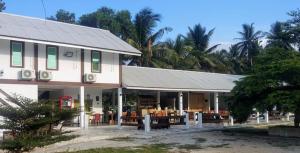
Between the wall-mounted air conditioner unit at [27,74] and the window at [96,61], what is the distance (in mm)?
4137

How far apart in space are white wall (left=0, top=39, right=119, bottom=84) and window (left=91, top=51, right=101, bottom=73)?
223mm

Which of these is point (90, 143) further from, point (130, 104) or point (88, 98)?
point (130, 104)

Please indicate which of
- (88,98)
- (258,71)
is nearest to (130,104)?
(88,98)

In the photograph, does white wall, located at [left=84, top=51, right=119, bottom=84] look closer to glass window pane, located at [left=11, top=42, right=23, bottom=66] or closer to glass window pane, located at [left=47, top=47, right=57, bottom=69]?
glass window pane, located at [left=47, top=47, right=57, bottom=69]

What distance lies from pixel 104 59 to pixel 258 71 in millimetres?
8620

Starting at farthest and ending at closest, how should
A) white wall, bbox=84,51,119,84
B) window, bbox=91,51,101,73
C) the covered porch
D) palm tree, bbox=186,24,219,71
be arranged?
palm tree, bbox=186,24,219,71
the covered porch
window, bbox=91,51,101,73
white wall, bbox=84,51,119,84

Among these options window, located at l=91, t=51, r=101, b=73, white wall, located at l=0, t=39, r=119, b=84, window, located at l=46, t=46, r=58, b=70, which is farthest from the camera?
window, located at l=91, t=51, r=101, b=73

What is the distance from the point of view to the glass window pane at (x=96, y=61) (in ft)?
88.7

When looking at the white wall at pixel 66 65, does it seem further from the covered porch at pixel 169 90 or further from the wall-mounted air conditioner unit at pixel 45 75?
the covered porch at pixel 169 90

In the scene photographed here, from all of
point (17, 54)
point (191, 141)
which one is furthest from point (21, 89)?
point (191, 141)

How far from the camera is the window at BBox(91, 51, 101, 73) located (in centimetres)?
2702

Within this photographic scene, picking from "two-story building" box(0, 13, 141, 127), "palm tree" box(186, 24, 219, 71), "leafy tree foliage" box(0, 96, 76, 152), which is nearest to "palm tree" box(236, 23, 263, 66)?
"palm tree" box(186, 24, 219, 71)

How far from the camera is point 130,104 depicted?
33.0 metres

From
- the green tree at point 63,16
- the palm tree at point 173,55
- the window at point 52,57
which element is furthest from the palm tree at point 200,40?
the window at point 52,57
